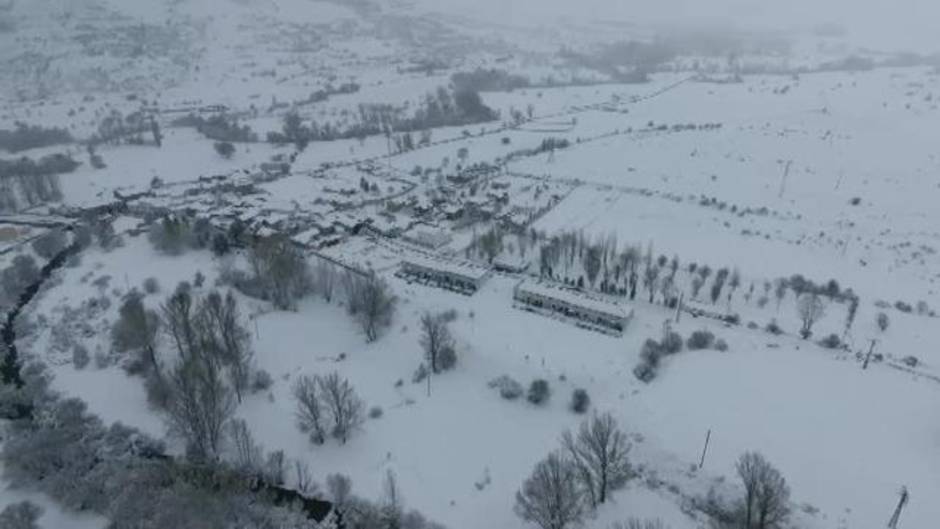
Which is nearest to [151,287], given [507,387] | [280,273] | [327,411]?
[280,273]

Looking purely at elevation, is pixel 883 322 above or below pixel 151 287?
above

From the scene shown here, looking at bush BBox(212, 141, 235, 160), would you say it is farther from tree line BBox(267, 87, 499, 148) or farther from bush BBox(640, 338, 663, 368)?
bush BBox(640, 338, 663, 368)

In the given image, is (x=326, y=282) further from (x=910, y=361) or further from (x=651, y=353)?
(x=910, y=361)

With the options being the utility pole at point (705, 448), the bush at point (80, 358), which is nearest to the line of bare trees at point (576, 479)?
the utility pole at point (705, 448)

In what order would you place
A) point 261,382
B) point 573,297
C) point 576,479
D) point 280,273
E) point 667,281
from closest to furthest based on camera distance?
point 576,479, point 261,382, point 573,297, point 280,273, point 667,281

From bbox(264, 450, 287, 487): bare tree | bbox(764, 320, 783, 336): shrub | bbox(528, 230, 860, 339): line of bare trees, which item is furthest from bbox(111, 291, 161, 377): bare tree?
bbox(764, 320, 783, 336): shrub

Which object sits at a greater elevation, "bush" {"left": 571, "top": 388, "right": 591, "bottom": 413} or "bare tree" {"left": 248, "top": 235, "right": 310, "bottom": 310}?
"bare tree" {"left": 248, "top": 235, "right": 310, "bottom": 310}

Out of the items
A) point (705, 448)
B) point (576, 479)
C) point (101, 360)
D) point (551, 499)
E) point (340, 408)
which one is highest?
point (551, 499)
